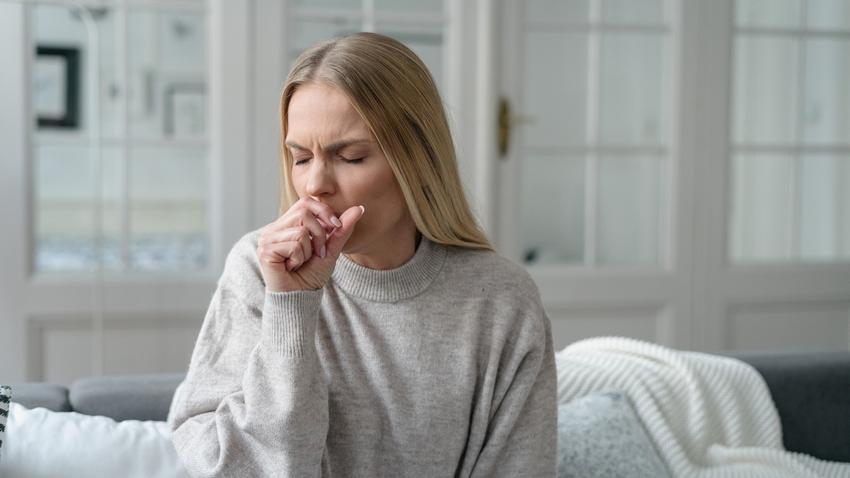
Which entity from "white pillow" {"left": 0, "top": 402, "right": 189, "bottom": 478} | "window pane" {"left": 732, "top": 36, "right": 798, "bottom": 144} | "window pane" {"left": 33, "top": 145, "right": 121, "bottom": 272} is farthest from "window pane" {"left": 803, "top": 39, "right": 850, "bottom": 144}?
"window pane" {"left": 33, "top": 145, "right": 121, "bottom": 272}

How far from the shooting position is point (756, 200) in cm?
422

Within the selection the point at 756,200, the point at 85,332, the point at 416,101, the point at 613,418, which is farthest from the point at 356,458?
the point at 756,200

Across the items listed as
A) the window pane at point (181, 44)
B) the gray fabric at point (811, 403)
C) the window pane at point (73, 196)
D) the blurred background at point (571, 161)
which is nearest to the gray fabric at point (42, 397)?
the gray fabric at point (811, 403)

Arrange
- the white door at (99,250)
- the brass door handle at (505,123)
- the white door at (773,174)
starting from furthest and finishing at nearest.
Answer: the white door at (773,174)
the brass door handle at (505,123)
the white door at (99,250)

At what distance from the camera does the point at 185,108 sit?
6.24m

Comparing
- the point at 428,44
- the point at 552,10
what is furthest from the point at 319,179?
the point at 552,10

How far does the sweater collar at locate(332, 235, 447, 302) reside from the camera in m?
1.46

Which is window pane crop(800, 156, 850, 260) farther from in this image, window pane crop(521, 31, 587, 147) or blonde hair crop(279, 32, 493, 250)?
blonde hair crop(279, 32, 493, 250)

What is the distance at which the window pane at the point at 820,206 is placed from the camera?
4.25 meters

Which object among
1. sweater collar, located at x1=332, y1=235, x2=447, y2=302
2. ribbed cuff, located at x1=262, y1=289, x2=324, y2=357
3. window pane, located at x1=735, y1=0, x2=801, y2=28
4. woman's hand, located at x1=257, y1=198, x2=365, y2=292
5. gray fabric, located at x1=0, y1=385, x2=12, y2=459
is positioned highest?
window pane, located at x1=735, y1=0, x2=801, y2=28

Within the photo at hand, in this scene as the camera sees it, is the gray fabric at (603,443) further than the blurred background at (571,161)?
No

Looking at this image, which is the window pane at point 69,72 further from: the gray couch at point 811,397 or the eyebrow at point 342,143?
the eyebrow at point 342,143

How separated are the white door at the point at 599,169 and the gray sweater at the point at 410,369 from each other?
7.51ft

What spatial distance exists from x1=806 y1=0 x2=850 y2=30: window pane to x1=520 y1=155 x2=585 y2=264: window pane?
116cm
